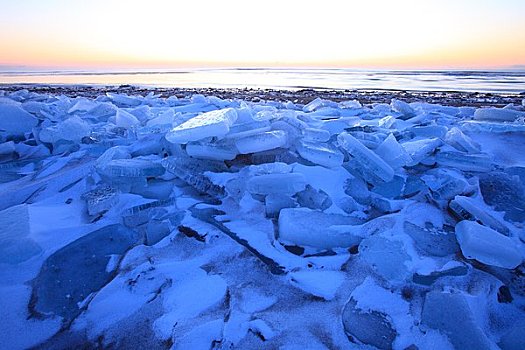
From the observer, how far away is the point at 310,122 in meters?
3.50

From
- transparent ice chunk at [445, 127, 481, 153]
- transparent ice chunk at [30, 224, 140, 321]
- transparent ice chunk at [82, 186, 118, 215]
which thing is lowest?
transparent ice chunk at [30, 224, 140, 321]

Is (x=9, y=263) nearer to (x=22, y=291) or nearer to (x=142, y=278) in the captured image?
(x=22, y=291)

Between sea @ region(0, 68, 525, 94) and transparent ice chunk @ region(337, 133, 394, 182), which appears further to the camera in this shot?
sea @ region(0, 68, 525, 94)

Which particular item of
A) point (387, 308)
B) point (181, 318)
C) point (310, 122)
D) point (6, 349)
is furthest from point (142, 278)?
point (310, 122)

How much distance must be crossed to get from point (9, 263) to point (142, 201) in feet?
2.37

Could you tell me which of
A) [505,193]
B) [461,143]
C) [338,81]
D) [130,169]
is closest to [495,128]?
[461,143]

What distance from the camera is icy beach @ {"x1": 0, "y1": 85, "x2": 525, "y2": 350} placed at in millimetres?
1198

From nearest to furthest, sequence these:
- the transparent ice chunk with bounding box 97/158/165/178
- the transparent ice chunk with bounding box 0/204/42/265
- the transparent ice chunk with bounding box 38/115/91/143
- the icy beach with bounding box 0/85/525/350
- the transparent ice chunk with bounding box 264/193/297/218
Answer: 1. the icy beach with bounding box 0/85/525/350
2. the transparent ice chunk with bounding box 0/204/42/265
3. the transparent ice chunk with bounding box 264/193/297/218
4. the transparent ice chunk with bounding box 97/158/165/178
5. the transparent ice chunk with bounding box 38/115/91/143

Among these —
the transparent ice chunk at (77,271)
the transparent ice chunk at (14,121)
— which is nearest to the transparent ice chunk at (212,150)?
the transparent ice chunk at (77,271)

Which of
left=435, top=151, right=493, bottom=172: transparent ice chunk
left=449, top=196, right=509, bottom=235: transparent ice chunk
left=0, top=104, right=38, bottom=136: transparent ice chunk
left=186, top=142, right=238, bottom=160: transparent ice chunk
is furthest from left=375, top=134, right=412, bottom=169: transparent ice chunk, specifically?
left=0, top=104, right=38, bottom=136: transparent ice chunk

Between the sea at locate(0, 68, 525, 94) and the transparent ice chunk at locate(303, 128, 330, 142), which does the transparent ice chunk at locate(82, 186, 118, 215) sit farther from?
the sea at locate(0, 68, 525, 94)

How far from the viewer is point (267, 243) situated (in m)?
1.68

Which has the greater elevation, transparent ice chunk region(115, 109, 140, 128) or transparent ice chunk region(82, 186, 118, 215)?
transparent ice chunk region(115, 109, 140, 128)

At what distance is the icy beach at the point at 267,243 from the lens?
47.2 inches
